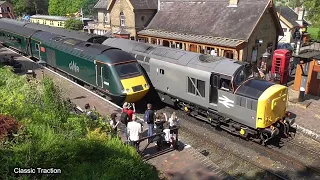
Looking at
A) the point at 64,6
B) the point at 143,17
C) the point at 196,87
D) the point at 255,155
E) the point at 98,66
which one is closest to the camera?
the point at 255,155

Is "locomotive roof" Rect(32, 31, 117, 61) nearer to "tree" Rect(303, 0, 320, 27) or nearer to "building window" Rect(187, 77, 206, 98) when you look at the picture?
Result: "building window" Rect(187, 77, 206, 98)

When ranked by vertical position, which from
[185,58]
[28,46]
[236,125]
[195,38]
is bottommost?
[236,125]

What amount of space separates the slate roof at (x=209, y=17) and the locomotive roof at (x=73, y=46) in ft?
37.9

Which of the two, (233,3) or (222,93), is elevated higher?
(233,3)

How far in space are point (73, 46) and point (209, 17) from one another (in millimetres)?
13809

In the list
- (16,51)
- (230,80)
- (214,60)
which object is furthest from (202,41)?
(16,51)

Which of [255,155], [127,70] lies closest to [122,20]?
[127,70]

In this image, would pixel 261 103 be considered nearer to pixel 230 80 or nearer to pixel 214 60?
pixel 230 80

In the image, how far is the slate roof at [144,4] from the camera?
105ft

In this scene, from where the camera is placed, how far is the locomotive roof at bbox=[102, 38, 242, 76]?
13102 mm

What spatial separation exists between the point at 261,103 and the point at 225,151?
268cm

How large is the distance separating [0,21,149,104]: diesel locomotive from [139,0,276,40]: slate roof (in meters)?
11.2

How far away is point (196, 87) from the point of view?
46.7 feet

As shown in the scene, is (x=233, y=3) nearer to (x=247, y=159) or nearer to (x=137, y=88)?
(x=137, y=88)
